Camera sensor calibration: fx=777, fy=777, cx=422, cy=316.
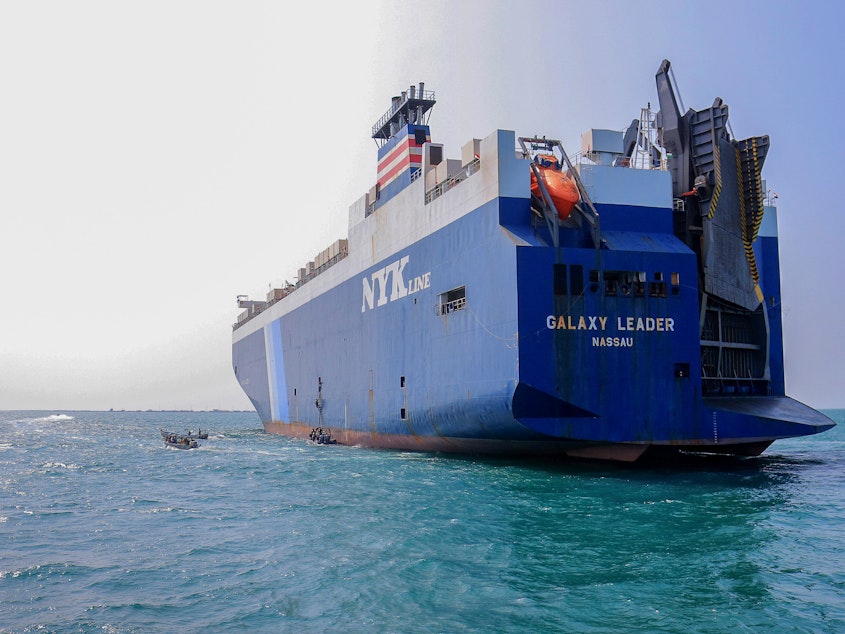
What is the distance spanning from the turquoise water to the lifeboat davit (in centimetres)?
635

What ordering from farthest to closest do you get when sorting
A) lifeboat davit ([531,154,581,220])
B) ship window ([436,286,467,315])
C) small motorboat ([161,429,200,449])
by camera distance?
small motorboat ([161,429,200,449])
ship window ([436,286,467,315])
lifeboat davit ([531,154,581,220])

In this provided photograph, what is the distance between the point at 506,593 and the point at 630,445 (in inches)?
413

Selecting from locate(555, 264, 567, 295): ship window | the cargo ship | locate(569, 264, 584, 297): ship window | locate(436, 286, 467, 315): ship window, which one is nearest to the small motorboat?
the cargo ship

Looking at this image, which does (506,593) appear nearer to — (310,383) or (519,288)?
(519,288)

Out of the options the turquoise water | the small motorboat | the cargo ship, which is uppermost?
the cargo ship

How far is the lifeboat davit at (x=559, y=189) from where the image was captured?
18875 millimetres

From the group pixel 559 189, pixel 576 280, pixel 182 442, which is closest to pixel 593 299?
Result: pixel 576 280

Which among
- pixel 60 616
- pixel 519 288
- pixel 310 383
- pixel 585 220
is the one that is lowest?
pixel 60 616

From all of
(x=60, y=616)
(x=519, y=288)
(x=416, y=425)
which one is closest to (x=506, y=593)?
(x=60, y=616)

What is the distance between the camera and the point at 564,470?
18.6m

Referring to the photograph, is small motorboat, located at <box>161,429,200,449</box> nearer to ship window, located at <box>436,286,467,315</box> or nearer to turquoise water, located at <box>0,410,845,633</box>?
turquoise water, located at <box>0,410,845,633</box>

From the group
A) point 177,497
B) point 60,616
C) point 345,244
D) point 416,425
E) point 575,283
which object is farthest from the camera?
point 345,244

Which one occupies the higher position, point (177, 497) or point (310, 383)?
point (310, 383)

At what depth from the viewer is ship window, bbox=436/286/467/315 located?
20.8m
